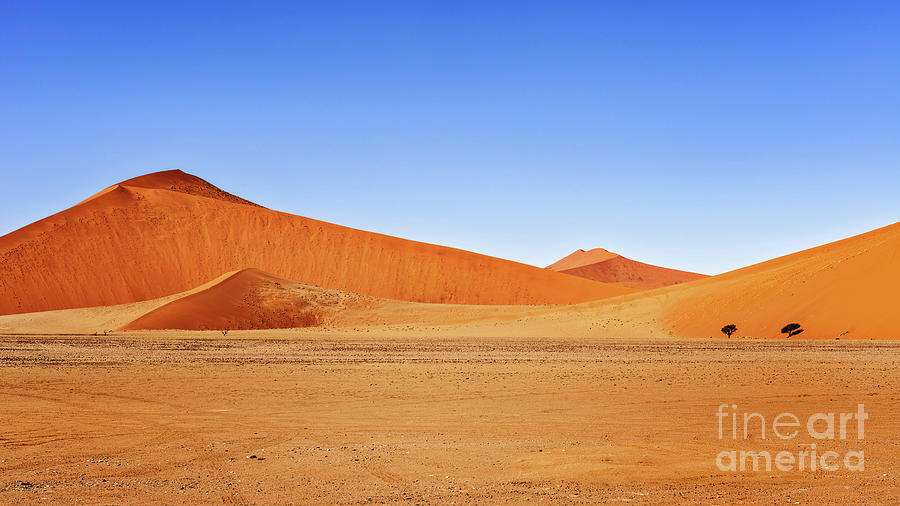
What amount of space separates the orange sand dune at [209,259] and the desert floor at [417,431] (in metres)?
57.8

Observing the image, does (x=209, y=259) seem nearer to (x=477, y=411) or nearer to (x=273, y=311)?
(x=273, y=311)

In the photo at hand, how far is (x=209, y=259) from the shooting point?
85188 mm

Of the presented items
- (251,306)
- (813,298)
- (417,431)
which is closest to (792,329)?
(813,298)

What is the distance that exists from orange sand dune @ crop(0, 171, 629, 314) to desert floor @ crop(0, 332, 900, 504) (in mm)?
57844

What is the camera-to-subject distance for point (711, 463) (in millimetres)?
9180

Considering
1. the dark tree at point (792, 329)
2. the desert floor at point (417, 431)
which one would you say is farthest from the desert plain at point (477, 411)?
the dark tree at point (792, 329)

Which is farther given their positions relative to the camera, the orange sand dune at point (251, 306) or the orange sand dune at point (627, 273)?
the orange sand dune at point (627, 273)

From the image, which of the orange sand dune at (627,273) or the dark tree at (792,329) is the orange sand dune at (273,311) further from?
the orange sand dune at (627,273)

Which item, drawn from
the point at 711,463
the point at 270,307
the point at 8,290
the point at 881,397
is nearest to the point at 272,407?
the point at 711,463

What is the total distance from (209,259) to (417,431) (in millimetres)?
77837

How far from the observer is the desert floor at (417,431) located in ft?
26.1

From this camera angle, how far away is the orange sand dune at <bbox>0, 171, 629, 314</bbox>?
251ft

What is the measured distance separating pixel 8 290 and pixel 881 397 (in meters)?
74.1

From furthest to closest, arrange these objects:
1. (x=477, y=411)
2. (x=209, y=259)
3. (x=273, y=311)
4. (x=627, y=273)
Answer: (x=627, y=273) < (x=209, y=259) < (x=273, y=311) < (x=477, y=411)
